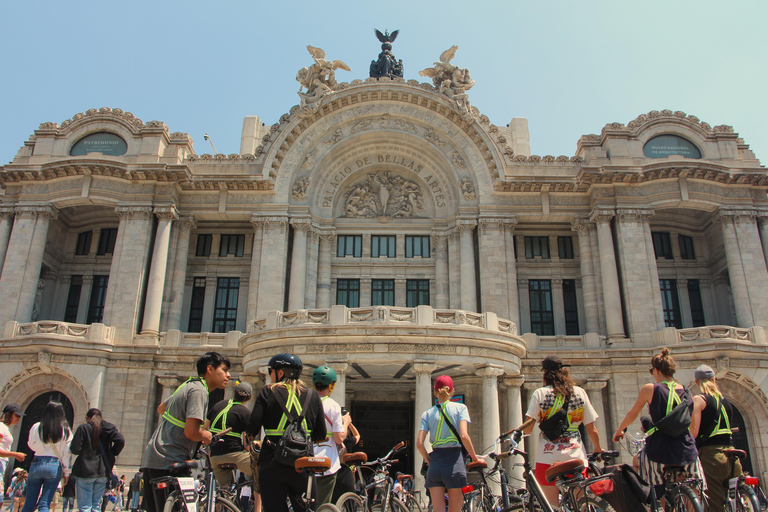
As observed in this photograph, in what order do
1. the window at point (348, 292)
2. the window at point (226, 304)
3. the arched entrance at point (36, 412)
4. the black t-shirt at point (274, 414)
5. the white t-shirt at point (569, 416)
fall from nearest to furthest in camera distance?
the black t-shirt at point (274, 414)
the white t-shirt at point (569, 416)
the arched entrance at point (36, 412)
the window at point (226, 304)
the window at point (348, 292)

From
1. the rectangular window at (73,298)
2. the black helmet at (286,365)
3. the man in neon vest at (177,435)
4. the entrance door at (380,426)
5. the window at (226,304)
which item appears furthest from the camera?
the rectangular window at (73,298)

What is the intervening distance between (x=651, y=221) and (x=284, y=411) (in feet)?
111

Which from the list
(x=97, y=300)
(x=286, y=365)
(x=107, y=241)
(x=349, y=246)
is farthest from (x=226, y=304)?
(x=286, y=365)

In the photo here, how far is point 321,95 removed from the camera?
1423 inches

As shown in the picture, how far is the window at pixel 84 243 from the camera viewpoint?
3709cm

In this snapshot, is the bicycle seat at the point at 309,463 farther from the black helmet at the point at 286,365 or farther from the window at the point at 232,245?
the window at the point at 232,245

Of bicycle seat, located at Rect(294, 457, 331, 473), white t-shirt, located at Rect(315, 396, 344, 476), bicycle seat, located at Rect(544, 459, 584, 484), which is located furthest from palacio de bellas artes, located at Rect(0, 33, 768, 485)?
bicycle seat, located at Rect(294, 457, 331, 473)

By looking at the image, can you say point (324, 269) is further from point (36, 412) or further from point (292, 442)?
point (292, 442)

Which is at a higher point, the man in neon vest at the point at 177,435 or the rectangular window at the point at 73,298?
the rectangular window at the point at 73,298

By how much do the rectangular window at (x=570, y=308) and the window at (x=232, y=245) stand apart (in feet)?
64.7

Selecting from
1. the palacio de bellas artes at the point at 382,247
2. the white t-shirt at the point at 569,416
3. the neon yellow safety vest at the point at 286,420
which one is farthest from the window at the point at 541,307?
the neon yellow safety vest at the point at 286,420

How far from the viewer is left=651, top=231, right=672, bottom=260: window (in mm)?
36281

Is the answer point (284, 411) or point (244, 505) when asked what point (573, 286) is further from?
point (284, 411)

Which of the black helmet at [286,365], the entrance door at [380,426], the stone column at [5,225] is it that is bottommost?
the black helmet at [286,365]
